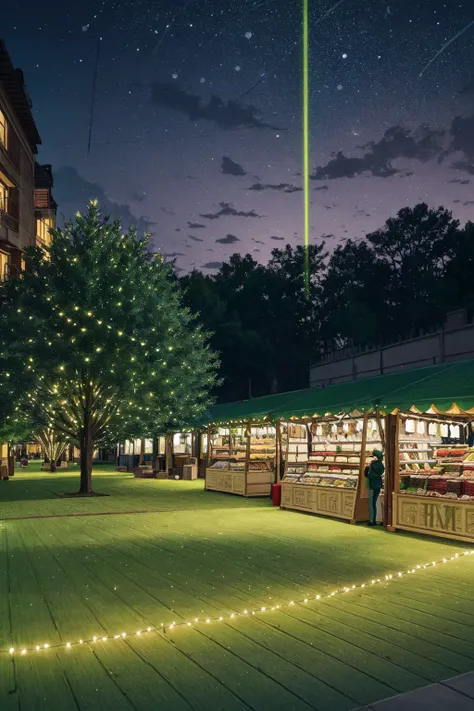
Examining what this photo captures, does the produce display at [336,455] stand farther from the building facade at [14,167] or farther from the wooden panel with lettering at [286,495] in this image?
the building facade at [14,167]

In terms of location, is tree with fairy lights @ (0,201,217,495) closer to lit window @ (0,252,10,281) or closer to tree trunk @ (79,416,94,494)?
tree trunk @ (79,416,94,494)

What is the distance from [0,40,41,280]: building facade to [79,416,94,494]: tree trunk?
9735 millimetres

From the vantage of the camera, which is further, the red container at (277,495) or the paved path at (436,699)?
the red container at (277,495)

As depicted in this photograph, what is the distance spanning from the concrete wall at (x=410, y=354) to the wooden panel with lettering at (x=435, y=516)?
41.5 feet

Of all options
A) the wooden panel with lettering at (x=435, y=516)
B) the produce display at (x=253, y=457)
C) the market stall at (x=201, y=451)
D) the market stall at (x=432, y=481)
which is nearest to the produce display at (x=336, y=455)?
the market stall at (x=432, y=481)

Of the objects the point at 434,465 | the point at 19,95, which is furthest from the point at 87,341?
the point at 19,95

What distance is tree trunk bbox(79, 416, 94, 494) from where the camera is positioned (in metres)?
24.6

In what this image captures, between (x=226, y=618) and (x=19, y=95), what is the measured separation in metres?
35.0

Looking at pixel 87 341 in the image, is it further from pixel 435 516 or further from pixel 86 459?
pixel 435 516

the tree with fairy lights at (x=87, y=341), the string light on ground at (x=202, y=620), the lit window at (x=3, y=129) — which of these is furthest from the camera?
the lit window at (x=3, y=129)

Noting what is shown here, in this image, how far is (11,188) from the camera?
3566 cm

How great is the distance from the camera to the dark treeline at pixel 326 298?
171 ft

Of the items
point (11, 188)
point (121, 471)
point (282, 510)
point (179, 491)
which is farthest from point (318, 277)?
point (282, 510)

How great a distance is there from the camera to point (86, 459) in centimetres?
2494
